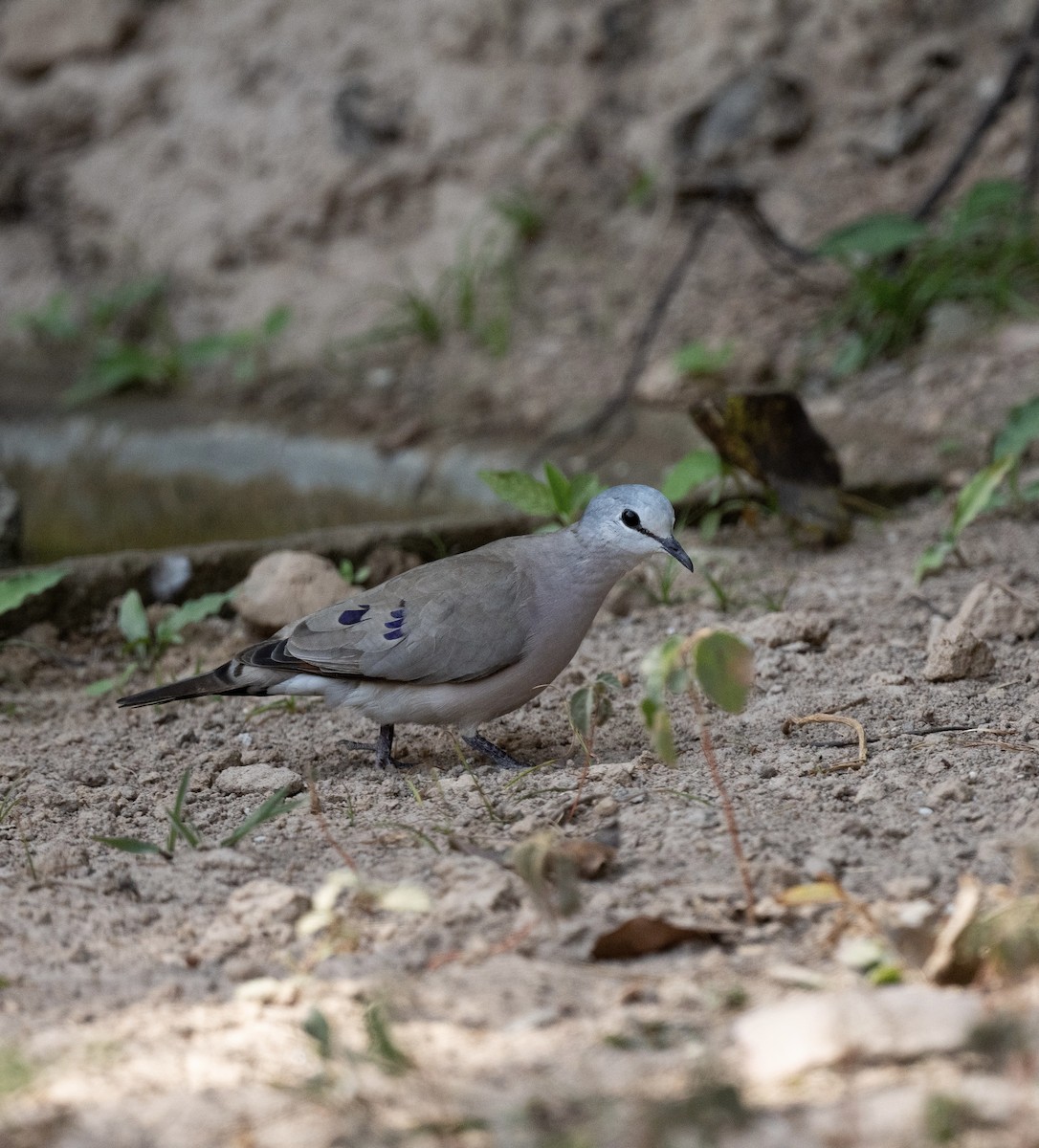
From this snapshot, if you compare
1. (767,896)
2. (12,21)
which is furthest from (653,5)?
(767,896)

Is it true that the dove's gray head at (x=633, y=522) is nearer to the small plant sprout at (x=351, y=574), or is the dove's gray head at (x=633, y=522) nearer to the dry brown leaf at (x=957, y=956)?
the small plant sprout at (x=351, y=574)

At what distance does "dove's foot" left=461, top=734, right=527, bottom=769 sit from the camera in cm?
335

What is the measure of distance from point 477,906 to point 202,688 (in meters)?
1.31

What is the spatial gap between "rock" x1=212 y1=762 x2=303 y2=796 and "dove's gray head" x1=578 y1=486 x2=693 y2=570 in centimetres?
88

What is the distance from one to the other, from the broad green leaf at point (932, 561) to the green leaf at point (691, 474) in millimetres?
701

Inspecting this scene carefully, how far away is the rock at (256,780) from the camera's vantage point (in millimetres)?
3197

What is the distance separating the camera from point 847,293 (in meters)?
6.60

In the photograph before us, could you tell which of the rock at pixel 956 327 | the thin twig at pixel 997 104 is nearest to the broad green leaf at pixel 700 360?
the rock at pixel 956 327

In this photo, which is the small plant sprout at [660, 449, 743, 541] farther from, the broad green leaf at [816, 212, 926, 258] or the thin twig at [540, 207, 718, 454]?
the broad green leaf at [816, 212, 926, 258]

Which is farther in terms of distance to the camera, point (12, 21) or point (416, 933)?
point (12, 21)

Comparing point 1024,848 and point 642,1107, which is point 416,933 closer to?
point 642,1107

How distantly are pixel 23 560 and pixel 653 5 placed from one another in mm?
4837

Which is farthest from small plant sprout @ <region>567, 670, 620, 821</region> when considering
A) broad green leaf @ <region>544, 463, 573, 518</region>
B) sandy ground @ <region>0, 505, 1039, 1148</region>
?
broad green leaf @ <region>544, 463, 573, 518</region>

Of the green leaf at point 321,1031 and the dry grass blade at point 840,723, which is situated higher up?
the green leaf at point 321,1031
